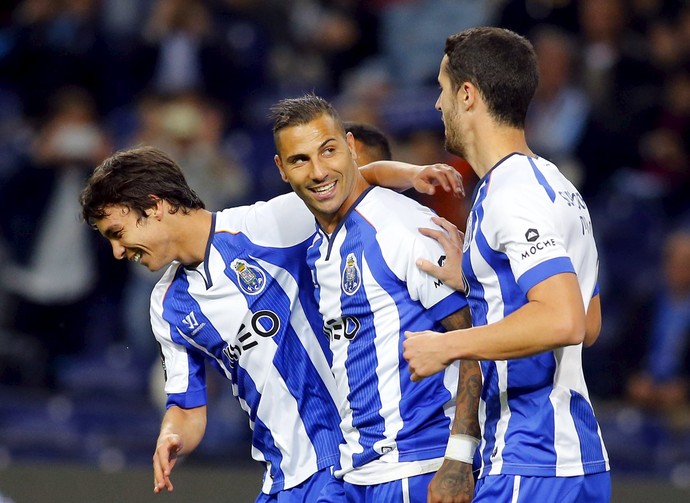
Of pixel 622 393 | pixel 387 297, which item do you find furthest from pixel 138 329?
pixel 387 297

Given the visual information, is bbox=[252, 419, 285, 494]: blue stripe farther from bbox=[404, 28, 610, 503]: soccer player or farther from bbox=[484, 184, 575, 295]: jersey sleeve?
bbox=[484, 184, 575, 295]: jersey sleeve

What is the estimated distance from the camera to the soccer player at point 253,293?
3.98 meters

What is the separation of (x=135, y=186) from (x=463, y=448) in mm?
1509

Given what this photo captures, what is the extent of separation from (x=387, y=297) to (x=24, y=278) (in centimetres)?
637

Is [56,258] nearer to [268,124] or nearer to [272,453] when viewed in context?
[268,124]

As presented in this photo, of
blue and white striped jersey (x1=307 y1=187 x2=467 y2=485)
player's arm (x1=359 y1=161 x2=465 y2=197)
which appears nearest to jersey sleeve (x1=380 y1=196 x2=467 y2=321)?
blue and white striped jersey (x1=307 y1=187 x2=467 y2=485)

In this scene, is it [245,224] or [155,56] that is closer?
[245,224]

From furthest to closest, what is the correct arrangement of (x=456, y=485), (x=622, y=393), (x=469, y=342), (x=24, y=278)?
(x=24, y=278)
(x=622, y=393)
(x=456, y=485)
(x=469, y=342)

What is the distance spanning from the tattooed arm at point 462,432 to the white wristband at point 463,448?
1 centimetres

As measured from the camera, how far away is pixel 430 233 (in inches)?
143

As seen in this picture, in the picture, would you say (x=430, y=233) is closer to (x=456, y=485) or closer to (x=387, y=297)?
(x=387, y=297)

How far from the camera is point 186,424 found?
4.20 meters

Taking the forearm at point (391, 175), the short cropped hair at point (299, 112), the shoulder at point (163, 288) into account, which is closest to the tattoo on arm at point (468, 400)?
the forearm at point (391, 175)

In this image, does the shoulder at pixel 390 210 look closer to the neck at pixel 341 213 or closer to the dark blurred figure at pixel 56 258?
the neck at pixel 341 213
